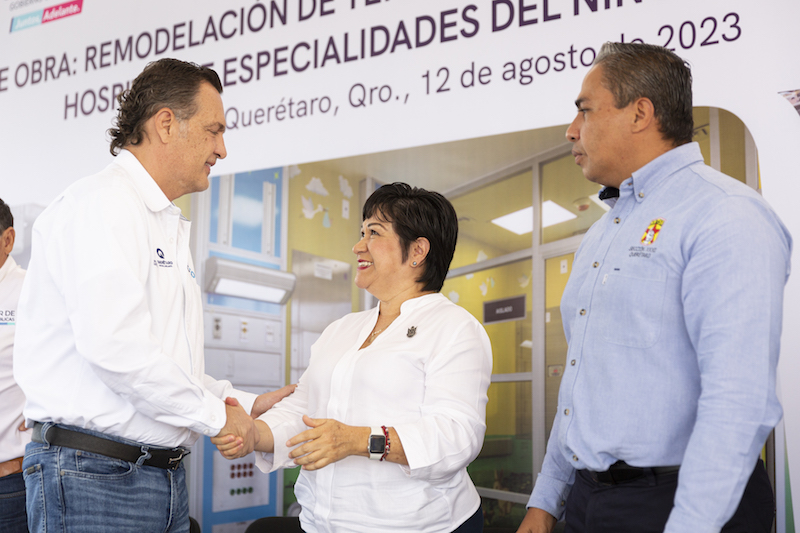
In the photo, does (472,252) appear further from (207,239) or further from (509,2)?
(509,2)

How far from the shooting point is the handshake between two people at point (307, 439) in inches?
66.2

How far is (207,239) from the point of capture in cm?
405

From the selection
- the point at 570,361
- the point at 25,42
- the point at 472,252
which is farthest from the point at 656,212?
the point at 25,42

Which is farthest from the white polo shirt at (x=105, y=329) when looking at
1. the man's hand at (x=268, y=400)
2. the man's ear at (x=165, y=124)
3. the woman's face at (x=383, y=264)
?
the woman's face at (x=383, y=264)

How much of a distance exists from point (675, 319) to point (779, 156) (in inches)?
51.5

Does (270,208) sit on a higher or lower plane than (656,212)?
higher

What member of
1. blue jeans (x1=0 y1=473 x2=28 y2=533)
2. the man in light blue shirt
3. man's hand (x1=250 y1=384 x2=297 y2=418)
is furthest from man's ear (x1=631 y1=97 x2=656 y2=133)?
blue jeans (x1=0 y1=473 x2=28 y2=533)

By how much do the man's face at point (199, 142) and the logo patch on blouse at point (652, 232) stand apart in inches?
50.1

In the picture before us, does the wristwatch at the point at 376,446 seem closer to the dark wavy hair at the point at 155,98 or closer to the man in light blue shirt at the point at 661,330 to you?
the man in light blue shirt at the point at 661,330

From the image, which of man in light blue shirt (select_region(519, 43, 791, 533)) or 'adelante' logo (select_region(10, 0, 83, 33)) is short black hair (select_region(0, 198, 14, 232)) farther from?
man in light blue shirt (select_region(519, 43, 791, 533))

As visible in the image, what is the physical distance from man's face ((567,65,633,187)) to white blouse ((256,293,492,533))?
23.6 inches

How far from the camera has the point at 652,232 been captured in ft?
4.73

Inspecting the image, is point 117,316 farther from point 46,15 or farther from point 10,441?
point 46,15

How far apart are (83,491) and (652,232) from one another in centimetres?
145
